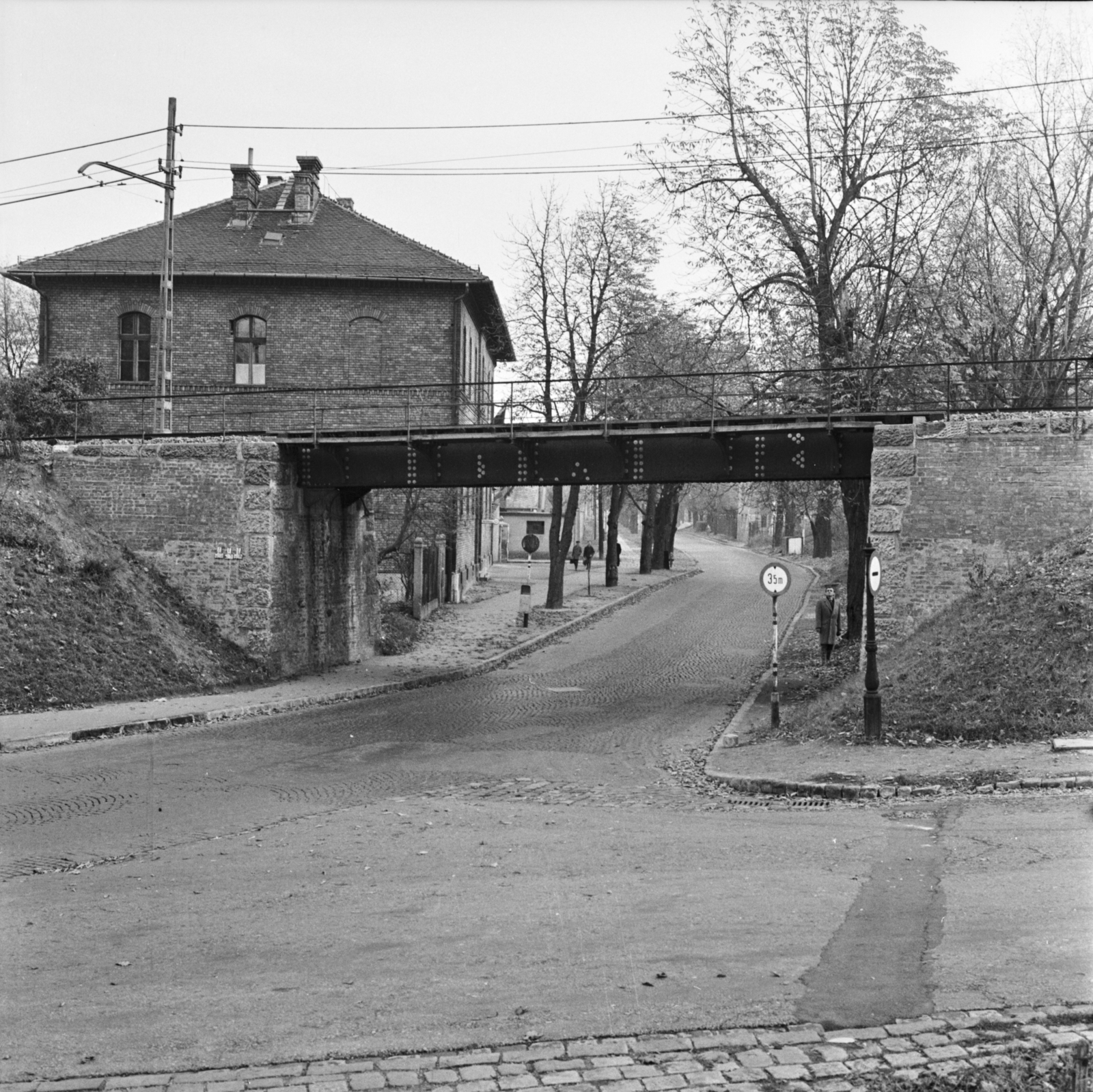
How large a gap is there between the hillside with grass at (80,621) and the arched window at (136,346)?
15216 mm

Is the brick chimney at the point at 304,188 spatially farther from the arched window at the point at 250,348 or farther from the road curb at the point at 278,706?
the road curb at the point at 278,706

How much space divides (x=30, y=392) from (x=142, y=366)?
1004 centimetres

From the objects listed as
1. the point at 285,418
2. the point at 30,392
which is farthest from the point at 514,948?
the point at 285,418

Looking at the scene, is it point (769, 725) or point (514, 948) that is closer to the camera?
point (514, 948)

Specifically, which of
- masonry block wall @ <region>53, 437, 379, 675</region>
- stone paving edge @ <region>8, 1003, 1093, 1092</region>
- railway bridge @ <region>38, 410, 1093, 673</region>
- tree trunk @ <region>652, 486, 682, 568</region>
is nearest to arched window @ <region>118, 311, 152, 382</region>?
railway bridge @ <region>38, 410, 1093, 673</region>

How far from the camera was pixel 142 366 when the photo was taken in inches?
1491

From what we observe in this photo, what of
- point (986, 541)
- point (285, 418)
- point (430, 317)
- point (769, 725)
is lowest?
point (769, 725)

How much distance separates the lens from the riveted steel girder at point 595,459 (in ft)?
67.7

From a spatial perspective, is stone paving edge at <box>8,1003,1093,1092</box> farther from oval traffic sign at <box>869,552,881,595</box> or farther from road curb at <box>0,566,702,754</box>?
road curb at <box>0,566,702,754</box>

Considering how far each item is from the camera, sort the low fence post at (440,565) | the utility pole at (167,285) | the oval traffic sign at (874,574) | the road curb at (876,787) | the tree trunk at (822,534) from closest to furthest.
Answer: the road curb at (876,787)
the oval traffic sign at (874,574)
the utility pole at (167,285)
the low fence post at (440,565)
the tree trunk at (822,534)

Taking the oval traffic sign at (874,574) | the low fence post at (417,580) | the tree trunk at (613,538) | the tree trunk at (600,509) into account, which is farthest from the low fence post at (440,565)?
the oval traffic sign at (874,574)

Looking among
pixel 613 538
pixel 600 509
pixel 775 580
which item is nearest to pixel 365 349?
pixel 613 538

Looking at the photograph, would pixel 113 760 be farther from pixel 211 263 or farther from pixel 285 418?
pixel 211 263

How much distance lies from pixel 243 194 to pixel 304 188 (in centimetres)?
234
